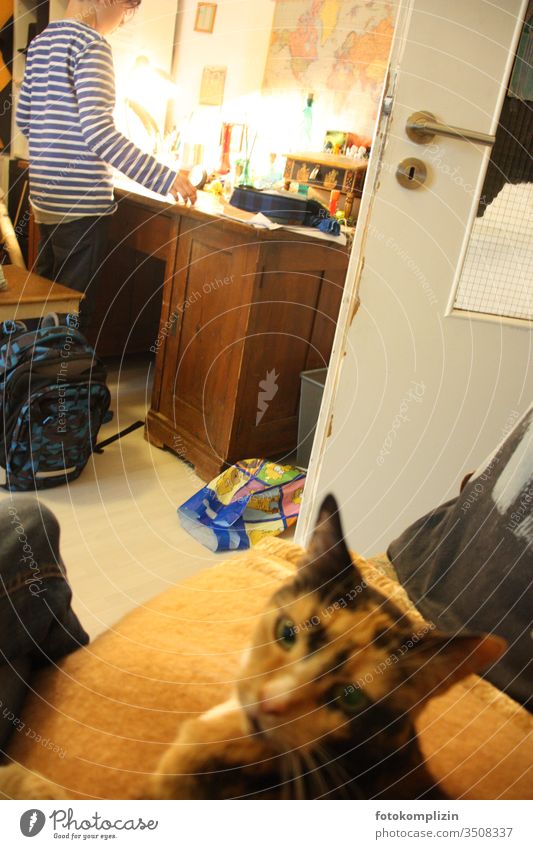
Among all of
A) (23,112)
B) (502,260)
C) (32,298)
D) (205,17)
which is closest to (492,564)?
(502,260)

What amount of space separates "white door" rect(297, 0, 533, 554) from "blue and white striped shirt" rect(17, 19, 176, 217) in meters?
0.42

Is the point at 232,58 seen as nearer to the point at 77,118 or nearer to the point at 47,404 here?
the point at 77,118

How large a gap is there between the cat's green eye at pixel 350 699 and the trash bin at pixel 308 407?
116 cm

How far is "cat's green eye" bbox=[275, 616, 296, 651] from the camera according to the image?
562 millimetres

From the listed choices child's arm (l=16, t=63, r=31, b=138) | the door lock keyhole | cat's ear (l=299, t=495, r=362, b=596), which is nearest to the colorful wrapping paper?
cat's ear (l=299, t=495, r=362, b=596)

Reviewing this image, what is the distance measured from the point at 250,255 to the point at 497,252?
64 centimetres

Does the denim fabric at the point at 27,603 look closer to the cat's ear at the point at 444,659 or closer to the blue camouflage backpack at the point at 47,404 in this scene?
the cat's ear at the point at 444,659

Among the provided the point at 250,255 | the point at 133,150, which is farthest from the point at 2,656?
the point at 250,255

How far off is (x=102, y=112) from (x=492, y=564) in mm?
881

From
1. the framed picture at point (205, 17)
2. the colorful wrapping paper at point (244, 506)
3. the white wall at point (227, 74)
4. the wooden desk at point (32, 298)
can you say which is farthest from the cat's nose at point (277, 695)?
the white wall at point (227, 74)

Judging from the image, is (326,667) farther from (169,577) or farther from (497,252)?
(497,252)

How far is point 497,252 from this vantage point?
1043 mm

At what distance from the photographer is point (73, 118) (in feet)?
3.43

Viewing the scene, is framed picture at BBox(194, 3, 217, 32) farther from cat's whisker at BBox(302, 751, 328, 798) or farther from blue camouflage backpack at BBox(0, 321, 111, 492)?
cat's whisker at BBox(302, 751, 328, 798)
